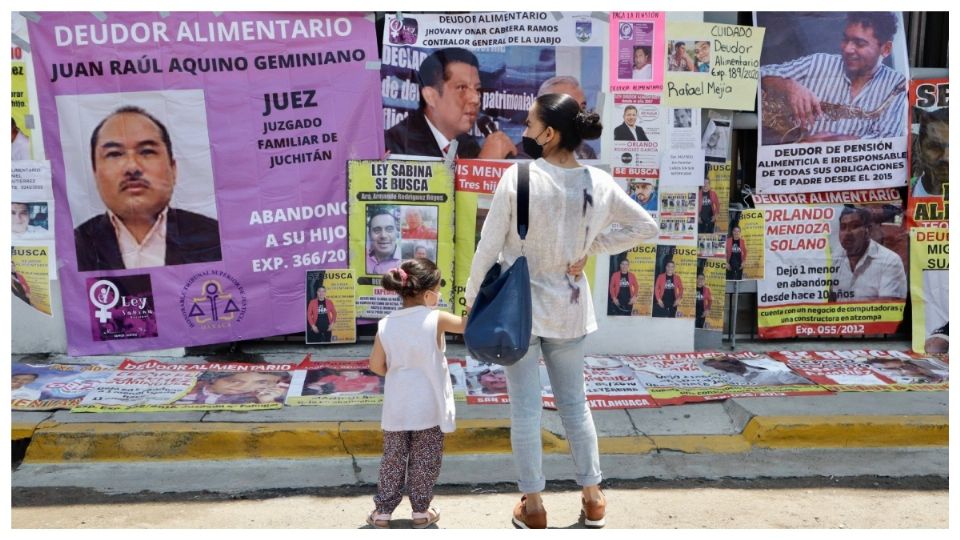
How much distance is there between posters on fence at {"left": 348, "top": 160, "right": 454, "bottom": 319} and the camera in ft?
21.0

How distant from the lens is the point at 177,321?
644 centimetres

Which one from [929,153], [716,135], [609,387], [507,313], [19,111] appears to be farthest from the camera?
[929,153]

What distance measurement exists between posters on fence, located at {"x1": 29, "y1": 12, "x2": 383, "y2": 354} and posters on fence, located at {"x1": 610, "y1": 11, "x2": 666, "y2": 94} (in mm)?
1639

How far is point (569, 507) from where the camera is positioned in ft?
14.3

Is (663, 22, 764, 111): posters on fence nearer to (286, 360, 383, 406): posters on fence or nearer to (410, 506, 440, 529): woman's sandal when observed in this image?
(286, 360, 383, 406): posters on fence

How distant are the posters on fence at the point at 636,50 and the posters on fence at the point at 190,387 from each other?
2982mm

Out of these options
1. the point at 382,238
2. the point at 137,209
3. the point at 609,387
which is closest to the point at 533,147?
the point at 609,387

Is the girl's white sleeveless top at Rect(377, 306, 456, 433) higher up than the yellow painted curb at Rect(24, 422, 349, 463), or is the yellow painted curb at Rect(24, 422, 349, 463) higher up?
the girl's white sleeveless top at Rect(377, 306, 456, 433)

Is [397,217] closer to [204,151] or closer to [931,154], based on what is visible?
[204,151]

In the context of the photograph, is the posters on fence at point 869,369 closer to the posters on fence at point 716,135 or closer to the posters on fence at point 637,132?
the posters on fence at point 716,135

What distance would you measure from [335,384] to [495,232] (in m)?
2.63

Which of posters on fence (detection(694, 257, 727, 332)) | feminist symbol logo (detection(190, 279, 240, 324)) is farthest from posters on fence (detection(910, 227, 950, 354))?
feminist symbol logo (detection(190, 279, 240, 324))

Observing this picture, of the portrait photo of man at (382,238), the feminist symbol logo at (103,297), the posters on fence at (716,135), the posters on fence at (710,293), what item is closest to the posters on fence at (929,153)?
the posters on fence at (716,135)

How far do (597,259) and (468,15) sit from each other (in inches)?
74.7
